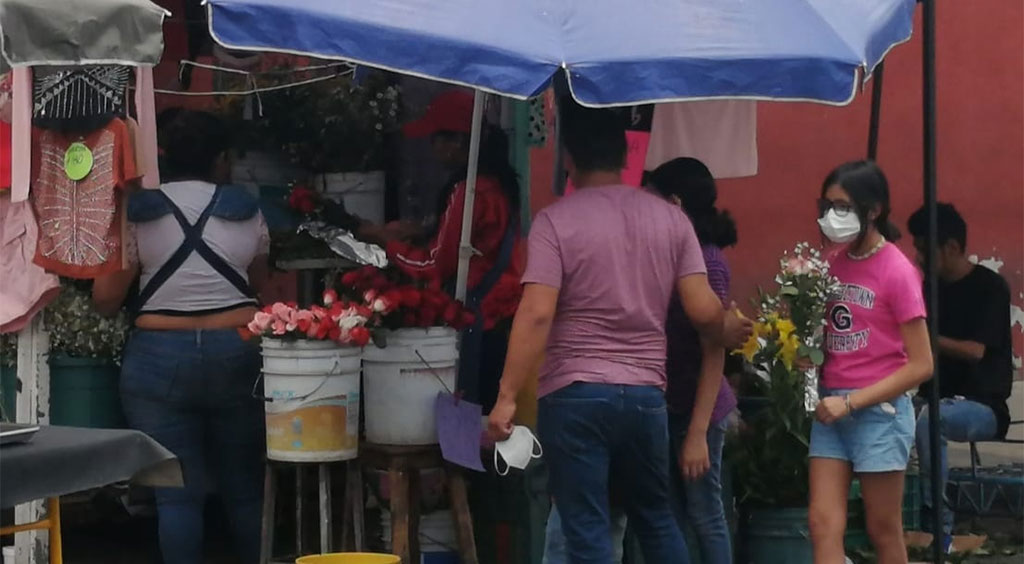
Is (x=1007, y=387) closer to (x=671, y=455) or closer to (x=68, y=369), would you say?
(x=671, y=455)

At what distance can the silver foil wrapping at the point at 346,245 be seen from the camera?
6031 mm

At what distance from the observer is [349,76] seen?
6902mm

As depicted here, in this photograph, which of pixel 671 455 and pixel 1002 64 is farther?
pixel 1002 64

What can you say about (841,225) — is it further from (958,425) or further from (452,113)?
(958,425)

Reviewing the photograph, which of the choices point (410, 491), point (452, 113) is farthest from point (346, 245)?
point (410, 491)

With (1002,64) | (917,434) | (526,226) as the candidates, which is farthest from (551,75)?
(1002,64)

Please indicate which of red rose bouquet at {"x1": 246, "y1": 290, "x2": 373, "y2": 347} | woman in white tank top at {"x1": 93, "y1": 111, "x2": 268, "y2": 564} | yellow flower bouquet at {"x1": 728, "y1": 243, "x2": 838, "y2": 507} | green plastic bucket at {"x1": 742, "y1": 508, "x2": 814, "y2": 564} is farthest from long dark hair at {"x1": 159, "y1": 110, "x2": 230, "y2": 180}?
green plastic bucket at {"x1": 742, "y1": 508, "x2": 814, "y2": 564}

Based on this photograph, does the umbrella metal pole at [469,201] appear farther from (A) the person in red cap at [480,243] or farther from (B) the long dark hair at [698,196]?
(B) the long dark hair at [698,196]

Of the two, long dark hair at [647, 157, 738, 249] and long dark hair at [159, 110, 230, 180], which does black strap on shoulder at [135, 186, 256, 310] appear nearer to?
long dark hair at [159, 110, 230, 180]

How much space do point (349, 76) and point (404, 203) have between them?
604mm

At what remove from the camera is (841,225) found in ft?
17.5

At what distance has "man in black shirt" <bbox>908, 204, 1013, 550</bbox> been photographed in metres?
7.40

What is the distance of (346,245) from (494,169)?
687mm

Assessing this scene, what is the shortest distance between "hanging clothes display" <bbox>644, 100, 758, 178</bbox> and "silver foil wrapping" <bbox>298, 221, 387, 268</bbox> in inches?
60.9
